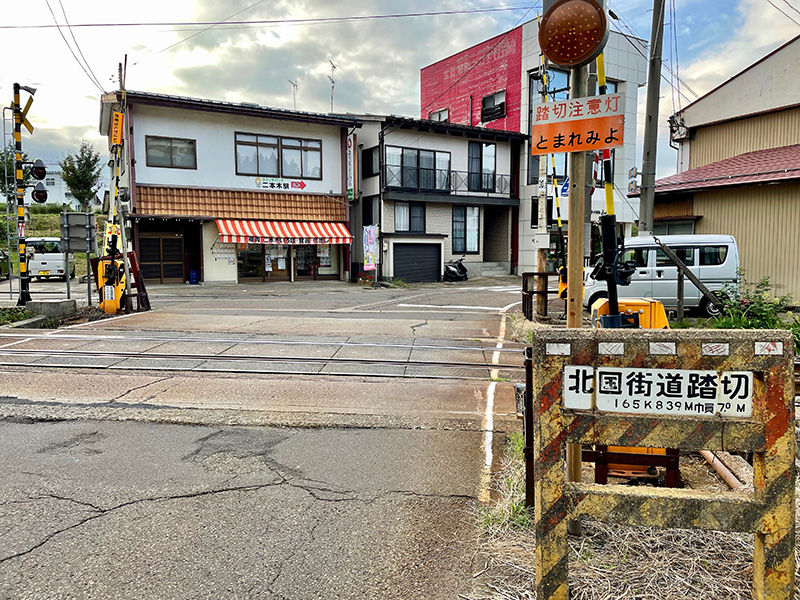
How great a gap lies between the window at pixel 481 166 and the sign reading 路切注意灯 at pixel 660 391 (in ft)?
91.8

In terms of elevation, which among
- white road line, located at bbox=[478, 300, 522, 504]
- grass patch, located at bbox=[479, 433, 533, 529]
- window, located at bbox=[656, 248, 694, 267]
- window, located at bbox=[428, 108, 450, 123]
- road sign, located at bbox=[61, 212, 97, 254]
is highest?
window, located at bbox=[428, 108, 450, 123]

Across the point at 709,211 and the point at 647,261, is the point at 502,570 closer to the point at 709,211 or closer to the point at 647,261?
the point at 647,261

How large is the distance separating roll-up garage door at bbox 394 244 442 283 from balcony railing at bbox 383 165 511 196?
9.25 ft

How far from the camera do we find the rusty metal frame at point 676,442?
2326 mm

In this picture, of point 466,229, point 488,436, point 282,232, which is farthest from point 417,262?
point 488,436

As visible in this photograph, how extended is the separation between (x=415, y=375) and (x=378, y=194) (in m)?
20.4

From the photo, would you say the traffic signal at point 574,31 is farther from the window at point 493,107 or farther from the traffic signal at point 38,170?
the window at point 493,107

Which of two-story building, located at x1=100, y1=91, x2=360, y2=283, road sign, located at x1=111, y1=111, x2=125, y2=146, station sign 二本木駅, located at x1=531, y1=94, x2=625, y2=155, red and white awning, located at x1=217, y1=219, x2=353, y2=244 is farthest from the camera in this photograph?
red and white awning, located at x1=217, y1=219, x2=353, y2=244

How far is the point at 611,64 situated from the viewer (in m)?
30.5

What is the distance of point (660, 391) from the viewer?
2434mm

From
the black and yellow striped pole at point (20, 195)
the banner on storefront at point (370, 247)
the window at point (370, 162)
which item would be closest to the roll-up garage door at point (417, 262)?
the banner on storefront at point (370, 247)

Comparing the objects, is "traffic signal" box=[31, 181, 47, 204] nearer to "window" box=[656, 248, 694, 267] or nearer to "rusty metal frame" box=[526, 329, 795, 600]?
"window" box=[656, 248, 694, 267]

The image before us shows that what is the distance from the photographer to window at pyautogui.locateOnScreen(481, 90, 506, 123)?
32438mm

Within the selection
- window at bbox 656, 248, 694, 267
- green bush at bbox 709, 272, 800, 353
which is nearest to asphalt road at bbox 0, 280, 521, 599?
green bush at bbox 709, 272, 800, 353
